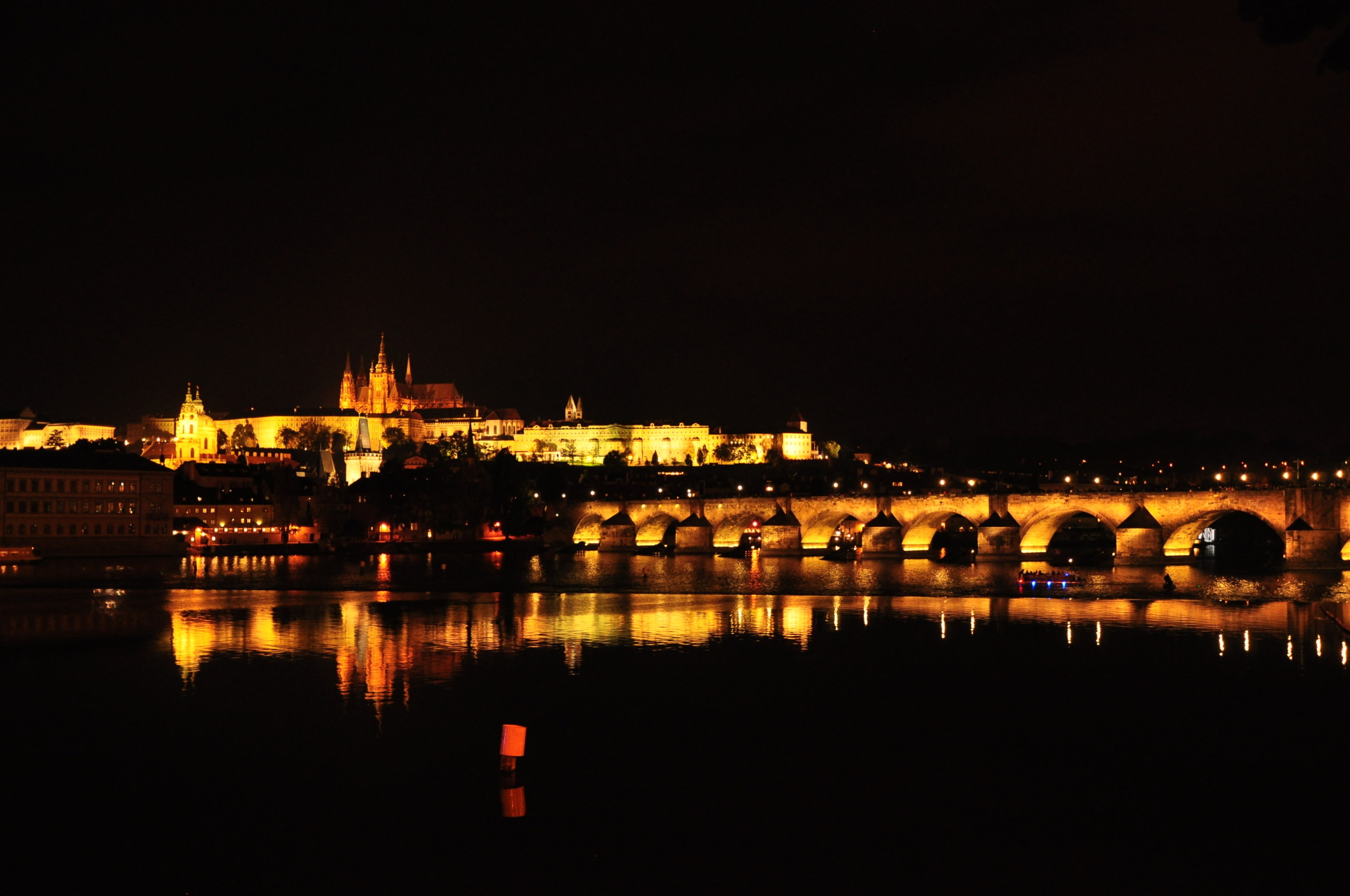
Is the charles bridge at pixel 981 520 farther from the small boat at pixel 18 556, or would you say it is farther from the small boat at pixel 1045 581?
the small boat at pixel 18 556

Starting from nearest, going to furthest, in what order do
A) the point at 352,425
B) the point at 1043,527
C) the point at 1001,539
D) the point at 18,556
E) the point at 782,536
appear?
the point at 18,556
the point at 1001,539
the point at 1043,527
the point at 782,536
the point at 352,425

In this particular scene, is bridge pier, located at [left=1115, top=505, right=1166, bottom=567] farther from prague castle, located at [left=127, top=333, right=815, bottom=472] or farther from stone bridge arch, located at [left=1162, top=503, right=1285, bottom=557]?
prague castle, located at [left=127, top=333, right=815, bottom=472]

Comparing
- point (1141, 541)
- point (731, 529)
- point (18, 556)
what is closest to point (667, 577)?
point (1141, 541)

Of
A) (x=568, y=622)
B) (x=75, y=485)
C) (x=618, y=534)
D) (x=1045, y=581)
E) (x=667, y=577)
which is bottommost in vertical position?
(x=667, y=577)

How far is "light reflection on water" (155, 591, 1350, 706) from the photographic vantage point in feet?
82.7

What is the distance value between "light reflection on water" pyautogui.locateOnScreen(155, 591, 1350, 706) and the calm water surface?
0.21 metres

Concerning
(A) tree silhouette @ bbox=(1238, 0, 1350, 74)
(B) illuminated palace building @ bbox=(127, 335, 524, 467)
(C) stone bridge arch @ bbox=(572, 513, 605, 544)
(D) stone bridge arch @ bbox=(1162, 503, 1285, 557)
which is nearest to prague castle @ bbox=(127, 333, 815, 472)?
(B) illuminated palace building @ bbox=(127, 335, 524, 467)

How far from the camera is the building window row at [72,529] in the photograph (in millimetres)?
58250

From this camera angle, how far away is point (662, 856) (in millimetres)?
12609

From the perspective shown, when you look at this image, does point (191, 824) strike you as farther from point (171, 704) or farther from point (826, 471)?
point (826, 471)

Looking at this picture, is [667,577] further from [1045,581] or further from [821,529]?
[821,529]

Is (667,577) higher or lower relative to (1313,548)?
lower

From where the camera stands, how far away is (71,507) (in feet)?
198

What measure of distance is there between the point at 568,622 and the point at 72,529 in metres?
37.1
